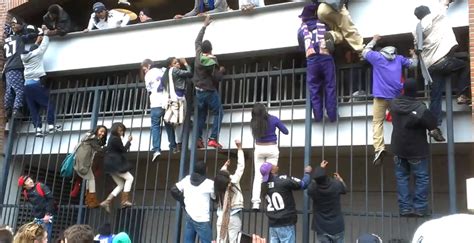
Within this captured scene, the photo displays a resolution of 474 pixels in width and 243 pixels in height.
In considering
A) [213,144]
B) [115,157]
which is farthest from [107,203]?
[213,144]

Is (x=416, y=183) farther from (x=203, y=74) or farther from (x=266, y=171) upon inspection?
(x=203, y=74)

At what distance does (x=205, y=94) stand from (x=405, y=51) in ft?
11.4

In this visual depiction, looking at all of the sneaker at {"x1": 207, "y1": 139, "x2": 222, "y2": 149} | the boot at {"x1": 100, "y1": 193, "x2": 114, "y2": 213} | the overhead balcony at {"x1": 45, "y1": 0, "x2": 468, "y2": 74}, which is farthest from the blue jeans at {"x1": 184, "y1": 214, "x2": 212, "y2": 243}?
the overhead balcony at {"x1": 45, "y1": 0, "x2": 468, "y2": 74}

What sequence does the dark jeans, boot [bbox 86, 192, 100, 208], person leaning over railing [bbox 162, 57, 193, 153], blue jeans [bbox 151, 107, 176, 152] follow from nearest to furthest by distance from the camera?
the dark jeans
person leaning over railing [bbox 162, 57, 193, 153]
blue jeans [bbox 151, 107, 176, 152]
boot [bbox 86, 192, 100, 208]

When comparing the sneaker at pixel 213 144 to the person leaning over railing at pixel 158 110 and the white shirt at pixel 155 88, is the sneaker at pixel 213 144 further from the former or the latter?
the white shirt at pixel 155 88

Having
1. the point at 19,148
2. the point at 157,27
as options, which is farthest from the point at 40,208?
the point at 157,27

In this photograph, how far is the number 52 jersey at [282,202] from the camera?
695 cm

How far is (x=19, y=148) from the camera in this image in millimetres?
10492

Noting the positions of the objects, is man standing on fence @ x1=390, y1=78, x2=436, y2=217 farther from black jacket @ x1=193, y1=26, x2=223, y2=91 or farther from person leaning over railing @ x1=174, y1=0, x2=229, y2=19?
person leaning over railing @ x1=174, y1=0, x2=229, y2=19

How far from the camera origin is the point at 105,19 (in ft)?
33.9

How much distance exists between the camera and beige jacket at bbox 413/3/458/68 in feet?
23.5

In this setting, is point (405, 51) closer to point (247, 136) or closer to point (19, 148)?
point (247, 136)

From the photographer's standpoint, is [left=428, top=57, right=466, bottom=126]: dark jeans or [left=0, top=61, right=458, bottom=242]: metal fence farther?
[left=0, top=61, right=458, bottom=242]: metal fence

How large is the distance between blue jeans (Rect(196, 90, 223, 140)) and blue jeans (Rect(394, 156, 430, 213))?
2850 millimetres
